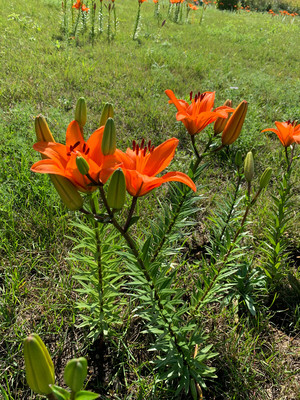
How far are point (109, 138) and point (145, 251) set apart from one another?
1.37 ft

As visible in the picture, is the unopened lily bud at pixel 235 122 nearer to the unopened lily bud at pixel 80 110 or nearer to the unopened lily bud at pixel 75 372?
the unopened lily bud at pixel 80 110

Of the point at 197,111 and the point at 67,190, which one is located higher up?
the point at 197,111

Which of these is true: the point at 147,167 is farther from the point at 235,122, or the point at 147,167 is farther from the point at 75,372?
the point at 75,372

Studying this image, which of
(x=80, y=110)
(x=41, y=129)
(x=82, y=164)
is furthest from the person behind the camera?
(x=80, y=110)

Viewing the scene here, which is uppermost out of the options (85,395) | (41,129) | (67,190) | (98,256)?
(41,129)

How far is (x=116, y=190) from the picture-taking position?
28.0 inches

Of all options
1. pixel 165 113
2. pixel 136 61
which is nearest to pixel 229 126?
pixel 165 113

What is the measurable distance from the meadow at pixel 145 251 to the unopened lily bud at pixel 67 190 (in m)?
0.31

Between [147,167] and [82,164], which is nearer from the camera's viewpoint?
[82,164]

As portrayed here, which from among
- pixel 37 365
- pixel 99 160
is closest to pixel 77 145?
pixel 99 160

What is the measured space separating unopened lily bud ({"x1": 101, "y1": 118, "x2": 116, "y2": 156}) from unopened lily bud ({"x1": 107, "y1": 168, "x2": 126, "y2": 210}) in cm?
9

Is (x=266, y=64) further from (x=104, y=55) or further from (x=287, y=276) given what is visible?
(x=287, y=276)

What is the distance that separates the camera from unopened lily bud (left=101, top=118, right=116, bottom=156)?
0.72m

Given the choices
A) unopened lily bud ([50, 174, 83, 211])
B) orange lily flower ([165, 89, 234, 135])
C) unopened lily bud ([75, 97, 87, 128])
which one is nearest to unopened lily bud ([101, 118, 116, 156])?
unopened lily bud ([50, 174, 83, 211])
